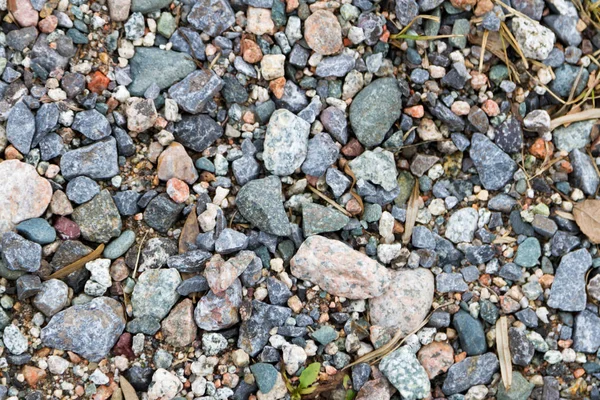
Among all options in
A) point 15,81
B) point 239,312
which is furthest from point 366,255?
point 15,81

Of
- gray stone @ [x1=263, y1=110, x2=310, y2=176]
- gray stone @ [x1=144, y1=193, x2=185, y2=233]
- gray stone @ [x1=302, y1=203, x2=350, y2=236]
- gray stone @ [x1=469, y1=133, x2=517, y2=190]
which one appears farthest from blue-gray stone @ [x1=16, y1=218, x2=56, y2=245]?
gray stone @ [x1=469, y1=133, x2=517, y2=190]

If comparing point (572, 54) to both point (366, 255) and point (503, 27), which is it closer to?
point (503, 27)

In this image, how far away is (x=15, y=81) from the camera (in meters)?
2.83

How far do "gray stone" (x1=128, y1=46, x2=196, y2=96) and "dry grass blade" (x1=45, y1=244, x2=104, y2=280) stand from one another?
77 cm

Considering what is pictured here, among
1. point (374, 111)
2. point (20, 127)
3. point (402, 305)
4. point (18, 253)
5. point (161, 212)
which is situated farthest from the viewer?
point (374, 111)

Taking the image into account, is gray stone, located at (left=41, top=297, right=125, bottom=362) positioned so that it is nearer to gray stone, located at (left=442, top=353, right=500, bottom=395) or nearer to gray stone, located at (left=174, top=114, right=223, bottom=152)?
gray stone, located at (left=174, top=114, right=223, bottom=152)

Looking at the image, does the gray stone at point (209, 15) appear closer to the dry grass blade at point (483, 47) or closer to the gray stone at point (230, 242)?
the gray stone at point (230, 242)

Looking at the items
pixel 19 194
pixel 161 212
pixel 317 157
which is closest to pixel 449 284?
pixel 317 157

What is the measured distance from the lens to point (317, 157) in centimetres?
305

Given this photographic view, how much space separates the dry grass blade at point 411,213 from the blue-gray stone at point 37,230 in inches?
66.4

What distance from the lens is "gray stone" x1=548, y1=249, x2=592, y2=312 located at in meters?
3.13

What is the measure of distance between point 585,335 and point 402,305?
97 centimetres

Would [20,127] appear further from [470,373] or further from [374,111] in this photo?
[470,373]

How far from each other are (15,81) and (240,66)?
1.04m
